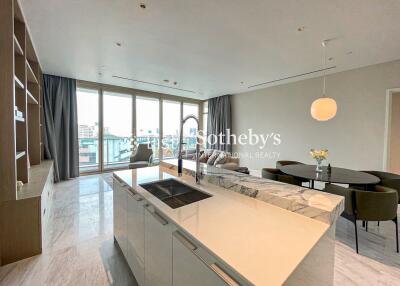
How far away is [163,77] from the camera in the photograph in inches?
183

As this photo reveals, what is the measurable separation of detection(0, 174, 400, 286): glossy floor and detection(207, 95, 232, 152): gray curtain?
4586 millimetres

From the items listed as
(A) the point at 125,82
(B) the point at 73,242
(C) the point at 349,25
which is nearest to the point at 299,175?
(C) the point at 349,25

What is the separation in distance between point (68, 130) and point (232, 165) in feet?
14.2

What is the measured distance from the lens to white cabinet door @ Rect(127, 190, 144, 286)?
136 cm

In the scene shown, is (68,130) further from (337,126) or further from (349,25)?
(337,126)

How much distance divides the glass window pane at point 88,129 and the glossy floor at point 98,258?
279 cm

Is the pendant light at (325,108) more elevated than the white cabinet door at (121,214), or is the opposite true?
the pendant light at (325,108)

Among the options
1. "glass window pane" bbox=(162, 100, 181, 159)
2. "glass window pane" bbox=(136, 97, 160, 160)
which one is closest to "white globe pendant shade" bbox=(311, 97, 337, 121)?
"glass window pane" bbox=(162, 100, 181, 159)

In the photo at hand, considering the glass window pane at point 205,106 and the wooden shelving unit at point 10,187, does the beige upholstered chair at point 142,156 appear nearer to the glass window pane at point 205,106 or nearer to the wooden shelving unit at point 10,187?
the wooden shelving unit at point 10,187

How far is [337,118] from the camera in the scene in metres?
4.23

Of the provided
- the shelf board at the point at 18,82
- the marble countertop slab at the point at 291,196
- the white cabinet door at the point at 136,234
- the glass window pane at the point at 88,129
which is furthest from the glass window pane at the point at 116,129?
the marble countertop slab at the point at 291,196

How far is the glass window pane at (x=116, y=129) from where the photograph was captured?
563 cm

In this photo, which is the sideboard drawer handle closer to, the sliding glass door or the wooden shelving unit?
the wooden shelving unit

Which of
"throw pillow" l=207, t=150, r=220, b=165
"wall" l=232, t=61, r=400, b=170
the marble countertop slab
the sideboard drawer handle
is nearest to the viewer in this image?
the sideboard drawer handle
